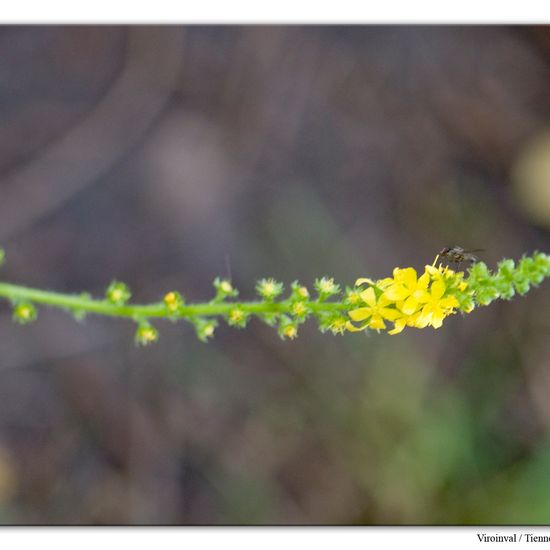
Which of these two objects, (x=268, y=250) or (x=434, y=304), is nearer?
(x=434, y=304)

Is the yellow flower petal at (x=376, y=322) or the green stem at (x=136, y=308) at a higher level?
the green stem at (x=136, y=308)

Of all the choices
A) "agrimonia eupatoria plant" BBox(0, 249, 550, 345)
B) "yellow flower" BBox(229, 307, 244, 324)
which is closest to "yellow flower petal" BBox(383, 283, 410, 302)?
"agrimonia eupatoria plant" BBox(0, 249, 550, 345)

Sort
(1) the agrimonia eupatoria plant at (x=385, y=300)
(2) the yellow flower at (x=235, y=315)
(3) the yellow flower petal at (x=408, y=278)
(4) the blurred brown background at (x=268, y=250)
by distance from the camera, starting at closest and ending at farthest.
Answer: (1) the agrimonia eupatoria plant at (x=385, y=300) < (3) the yellow flower petal at (x=408, y=278) < (2) the yellow flower at (x=235, y=315) < (4) the blurred brown background at (x=268, y=250)

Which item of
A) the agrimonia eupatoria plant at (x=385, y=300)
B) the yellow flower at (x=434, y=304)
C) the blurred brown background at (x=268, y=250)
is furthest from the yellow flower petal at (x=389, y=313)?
the blurred brown background at (x=268, y=250)

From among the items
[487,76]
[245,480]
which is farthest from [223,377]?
[487,76]

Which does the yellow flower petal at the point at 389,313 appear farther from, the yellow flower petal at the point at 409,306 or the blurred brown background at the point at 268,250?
the blurred brown background at the point at 268,250

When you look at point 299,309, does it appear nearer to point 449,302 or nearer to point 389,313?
point 389,313

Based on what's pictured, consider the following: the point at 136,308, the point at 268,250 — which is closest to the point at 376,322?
the point at 136,308

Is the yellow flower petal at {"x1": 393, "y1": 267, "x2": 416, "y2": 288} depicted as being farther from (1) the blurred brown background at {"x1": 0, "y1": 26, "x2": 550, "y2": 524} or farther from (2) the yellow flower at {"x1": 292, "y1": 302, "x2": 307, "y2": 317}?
(1) the blurred brown background at {"x1": 0, "y1": 26, "x2": 550, "y2": 524}
